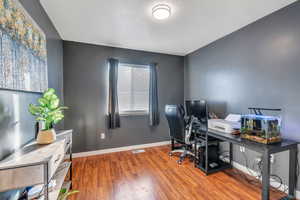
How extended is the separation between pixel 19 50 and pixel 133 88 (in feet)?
7.53

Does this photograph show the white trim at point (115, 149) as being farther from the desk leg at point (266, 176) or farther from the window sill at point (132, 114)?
the desk leg at point (266, 176)

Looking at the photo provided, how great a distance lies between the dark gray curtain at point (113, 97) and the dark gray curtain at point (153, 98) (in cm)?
85

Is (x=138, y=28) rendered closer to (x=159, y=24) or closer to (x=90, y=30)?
(x=159, y=24)

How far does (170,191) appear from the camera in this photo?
5.78 feet

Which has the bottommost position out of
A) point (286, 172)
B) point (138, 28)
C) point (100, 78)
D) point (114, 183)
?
point (114, 183)

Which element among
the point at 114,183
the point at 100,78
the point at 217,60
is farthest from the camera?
the point at 100,78

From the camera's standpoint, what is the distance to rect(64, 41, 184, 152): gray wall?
2764mm

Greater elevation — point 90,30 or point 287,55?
point 90,30

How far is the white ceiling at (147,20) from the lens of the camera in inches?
65.4

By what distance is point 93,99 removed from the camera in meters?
2.92

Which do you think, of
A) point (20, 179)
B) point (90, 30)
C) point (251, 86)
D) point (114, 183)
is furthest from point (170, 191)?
point (90, 30)

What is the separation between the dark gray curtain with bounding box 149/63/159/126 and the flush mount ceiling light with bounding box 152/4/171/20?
1557 mm

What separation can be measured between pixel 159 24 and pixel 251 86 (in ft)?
5.95

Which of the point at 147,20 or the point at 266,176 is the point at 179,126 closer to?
the point at 266,176
